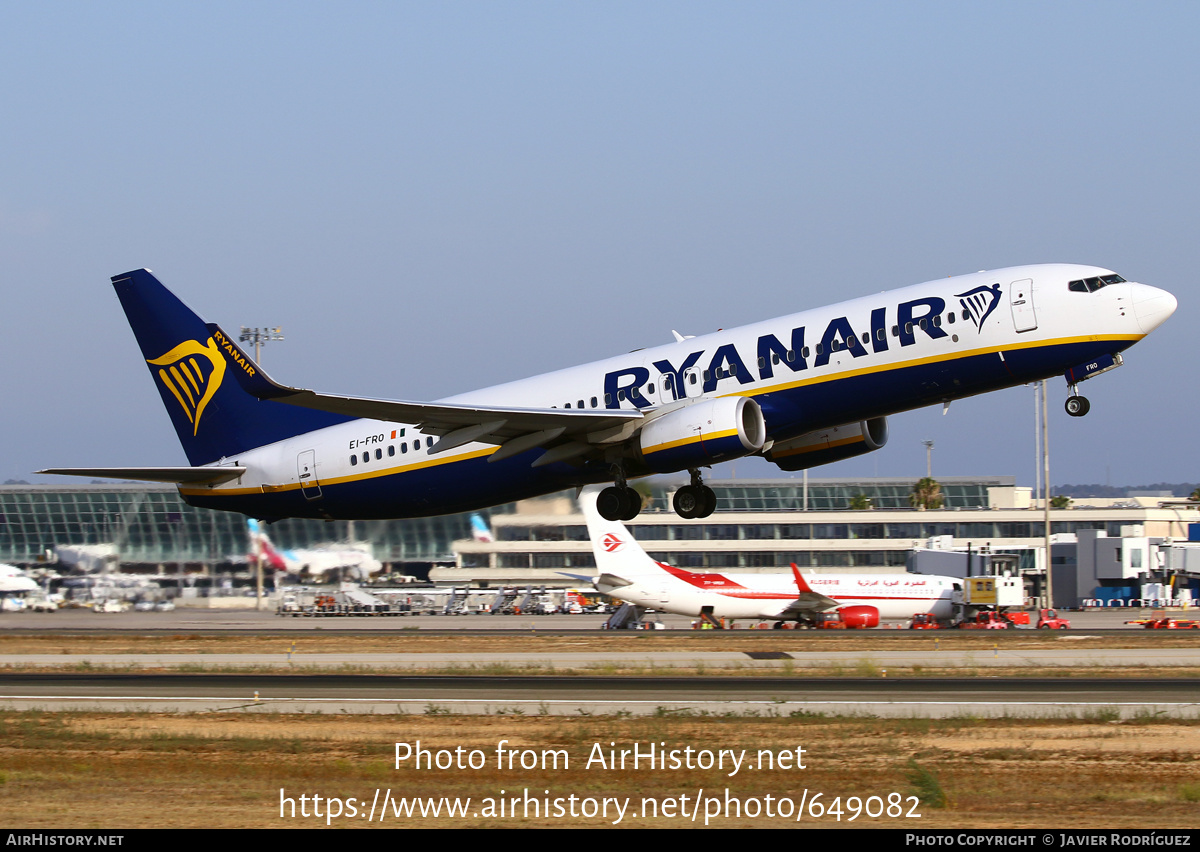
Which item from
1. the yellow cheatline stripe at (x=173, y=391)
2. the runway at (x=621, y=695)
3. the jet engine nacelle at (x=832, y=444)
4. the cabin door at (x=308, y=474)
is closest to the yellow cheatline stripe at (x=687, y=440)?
the jet engine nacelle at (x=832, y=444)

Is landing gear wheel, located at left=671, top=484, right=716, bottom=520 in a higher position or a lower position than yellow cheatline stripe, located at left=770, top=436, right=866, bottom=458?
lower

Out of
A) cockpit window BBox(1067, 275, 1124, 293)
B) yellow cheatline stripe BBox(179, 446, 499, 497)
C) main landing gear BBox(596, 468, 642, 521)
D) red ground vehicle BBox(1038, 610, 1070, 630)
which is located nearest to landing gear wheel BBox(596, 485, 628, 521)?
main landing gear BBox(596, 468, 642, 521)

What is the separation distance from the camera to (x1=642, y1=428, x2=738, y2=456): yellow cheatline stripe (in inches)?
1097

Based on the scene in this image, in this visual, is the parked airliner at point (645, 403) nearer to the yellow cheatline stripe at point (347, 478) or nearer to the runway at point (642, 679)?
the yellow cheatline stripe at point (347, 478)

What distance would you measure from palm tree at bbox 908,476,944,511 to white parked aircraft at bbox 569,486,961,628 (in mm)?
60398

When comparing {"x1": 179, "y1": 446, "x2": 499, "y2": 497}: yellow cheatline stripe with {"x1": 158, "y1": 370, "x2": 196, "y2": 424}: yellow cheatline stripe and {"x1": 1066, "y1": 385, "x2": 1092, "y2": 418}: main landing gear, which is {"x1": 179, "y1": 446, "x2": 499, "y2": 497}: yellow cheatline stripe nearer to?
{"x1": 158, "y1": 370, "x2": 196, "y2": 424}: yellow cheatline stripe

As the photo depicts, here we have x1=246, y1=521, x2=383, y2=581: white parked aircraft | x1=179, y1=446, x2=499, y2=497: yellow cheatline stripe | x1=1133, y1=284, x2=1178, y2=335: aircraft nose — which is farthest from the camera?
x1=246, y1=521, x2=383, y2=581: white parked aircraft

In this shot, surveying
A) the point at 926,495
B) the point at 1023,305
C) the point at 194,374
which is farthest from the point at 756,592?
the point at 926,495

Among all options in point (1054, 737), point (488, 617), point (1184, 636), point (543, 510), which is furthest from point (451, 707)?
point (488, 617)

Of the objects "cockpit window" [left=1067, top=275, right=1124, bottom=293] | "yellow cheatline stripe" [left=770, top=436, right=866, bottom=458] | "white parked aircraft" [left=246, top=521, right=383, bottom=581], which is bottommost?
"white parked aircraft" [left=246, top=521, right=383, bottom=581]

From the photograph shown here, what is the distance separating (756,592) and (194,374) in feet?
98.4

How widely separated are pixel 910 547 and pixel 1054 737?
83274 millimetres

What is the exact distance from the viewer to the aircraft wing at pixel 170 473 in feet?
99.2

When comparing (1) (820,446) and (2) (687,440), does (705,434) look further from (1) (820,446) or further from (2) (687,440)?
(1) (820,446)
